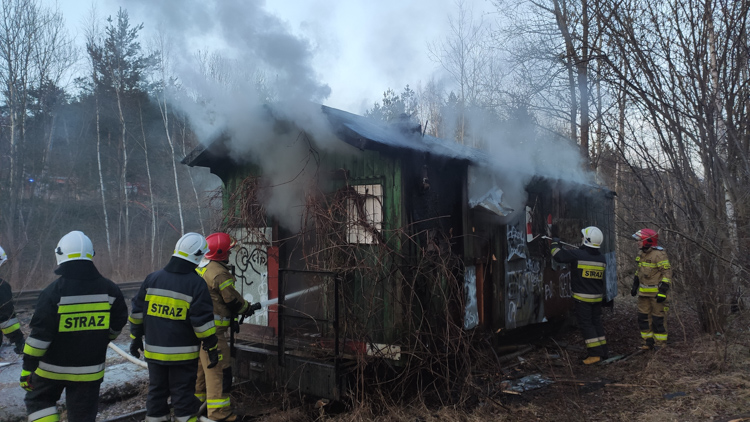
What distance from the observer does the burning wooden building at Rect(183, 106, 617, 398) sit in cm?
552

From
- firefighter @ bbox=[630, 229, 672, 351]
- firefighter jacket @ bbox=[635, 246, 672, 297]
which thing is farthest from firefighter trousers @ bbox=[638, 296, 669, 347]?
firefighter jacket @ bbox=[635, 246, 672, 297]

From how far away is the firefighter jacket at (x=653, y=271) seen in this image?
786 centimetres

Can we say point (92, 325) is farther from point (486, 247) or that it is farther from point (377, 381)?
point (486, 247)

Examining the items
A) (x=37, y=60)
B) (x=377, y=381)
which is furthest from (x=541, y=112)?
(x=37, y=60)

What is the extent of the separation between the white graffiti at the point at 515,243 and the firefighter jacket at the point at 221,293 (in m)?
4.42

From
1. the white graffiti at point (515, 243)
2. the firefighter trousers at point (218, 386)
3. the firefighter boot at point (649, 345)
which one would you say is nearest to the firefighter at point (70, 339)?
the firefighter trousers at point (218, 386)

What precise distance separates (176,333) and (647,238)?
761cm

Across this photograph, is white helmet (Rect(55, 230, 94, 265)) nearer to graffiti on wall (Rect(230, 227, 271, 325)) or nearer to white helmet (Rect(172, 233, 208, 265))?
white helmet (Rect(172, 233, 208, 265))

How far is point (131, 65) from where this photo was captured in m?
18.2

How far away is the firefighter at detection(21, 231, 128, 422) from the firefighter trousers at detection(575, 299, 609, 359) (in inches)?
268

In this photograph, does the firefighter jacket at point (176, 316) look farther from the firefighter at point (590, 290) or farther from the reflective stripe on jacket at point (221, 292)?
the firefighter at point (590, 290)

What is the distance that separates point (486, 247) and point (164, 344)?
4728mm

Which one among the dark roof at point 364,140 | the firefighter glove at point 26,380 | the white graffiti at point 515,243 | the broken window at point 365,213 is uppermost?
the dark roof at point 364,140

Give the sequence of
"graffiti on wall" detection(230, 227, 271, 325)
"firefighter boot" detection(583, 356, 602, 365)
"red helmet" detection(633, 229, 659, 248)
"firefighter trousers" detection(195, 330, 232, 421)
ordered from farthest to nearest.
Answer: "red helmet" detection(633, 229, 659, 248) < "firefighter boot" detection(583, 356, 602, 365) < "graffiti on wall" detection(230, 227, 271, 325) < "firefighter trousers" detection(195, 330, 232, 421)
